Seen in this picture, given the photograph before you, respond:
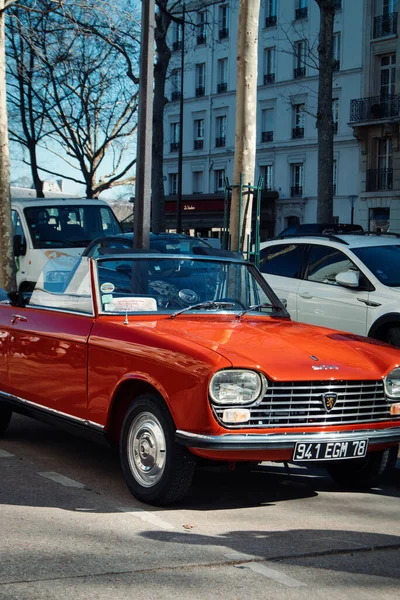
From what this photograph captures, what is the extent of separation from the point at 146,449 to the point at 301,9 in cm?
5063

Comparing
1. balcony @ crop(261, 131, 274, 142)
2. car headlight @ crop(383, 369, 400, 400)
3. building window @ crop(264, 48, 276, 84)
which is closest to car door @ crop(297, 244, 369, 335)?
car headlight @ crop(383, 369, 400, 400)

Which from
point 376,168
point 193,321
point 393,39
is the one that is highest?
point 393,39

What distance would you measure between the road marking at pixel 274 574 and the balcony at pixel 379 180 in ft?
144

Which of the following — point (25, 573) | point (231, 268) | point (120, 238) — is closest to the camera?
point (25, 573)

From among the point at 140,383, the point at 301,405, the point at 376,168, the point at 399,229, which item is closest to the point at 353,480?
the point at 301,405

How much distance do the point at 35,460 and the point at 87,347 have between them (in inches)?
50.8

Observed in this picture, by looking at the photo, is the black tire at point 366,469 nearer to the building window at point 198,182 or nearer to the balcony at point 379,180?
the balcony at point 379,180

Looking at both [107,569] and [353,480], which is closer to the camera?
[107,569]

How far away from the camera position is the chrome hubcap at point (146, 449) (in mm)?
6215

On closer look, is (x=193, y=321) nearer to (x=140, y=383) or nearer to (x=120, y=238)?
(x=140, y=383)

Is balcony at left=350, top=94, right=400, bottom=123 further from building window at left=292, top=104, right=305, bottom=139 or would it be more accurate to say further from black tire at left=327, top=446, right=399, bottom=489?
black tire at left=327, top=446, right=399, bottom=489

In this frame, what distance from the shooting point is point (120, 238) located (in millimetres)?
15969

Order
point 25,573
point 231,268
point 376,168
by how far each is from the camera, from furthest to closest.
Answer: point 376,168, point 231,268, point 25,573

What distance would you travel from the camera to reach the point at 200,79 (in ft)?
202
